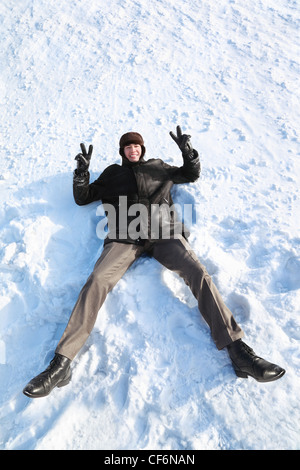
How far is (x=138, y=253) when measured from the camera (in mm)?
3225

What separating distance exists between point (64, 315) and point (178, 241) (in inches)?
51.6

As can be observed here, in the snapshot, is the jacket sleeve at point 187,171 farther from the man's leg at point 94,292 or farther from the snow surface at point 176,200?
the man's leg at point 94,292

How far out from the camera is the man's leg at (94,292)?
265 cm

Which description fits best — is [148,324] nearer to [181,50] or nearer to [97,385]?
[97,385]

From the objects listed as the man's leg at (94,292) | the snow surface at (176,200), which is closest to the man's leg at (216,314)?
the snow surface at (176,200)

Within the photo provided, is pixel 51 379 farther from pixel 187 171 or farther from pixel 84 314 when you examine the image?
pixel 187 171

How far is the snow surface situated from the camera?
2.47m

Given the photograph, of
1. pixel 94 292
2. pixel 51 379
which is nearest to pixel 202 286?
pixel 94 292

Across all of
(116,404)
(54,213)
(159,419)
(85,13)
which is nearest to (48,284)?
(54,213)

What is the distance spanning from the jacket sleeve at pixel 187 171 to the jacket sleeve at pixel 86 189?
0.78m

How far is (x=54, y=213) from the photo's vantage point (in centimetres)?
389

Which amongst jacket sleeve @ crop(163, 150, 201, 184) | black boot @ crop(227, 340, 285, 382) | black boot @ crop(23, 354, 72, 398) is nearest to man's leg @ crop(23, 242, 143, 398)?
black boot @ crop(23, 354, 72, 398)

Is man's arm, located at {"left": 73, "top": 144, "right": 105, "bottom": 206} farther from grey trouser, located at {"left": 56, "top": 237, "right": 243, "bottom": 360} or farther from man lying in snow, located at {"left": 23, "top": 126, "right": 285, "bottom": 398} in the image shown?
grey trouser, located at {"left": 56, "top": 237, "right": 243, "bottom": 360}

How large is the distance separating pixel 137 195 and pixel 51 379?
1.89 meters
